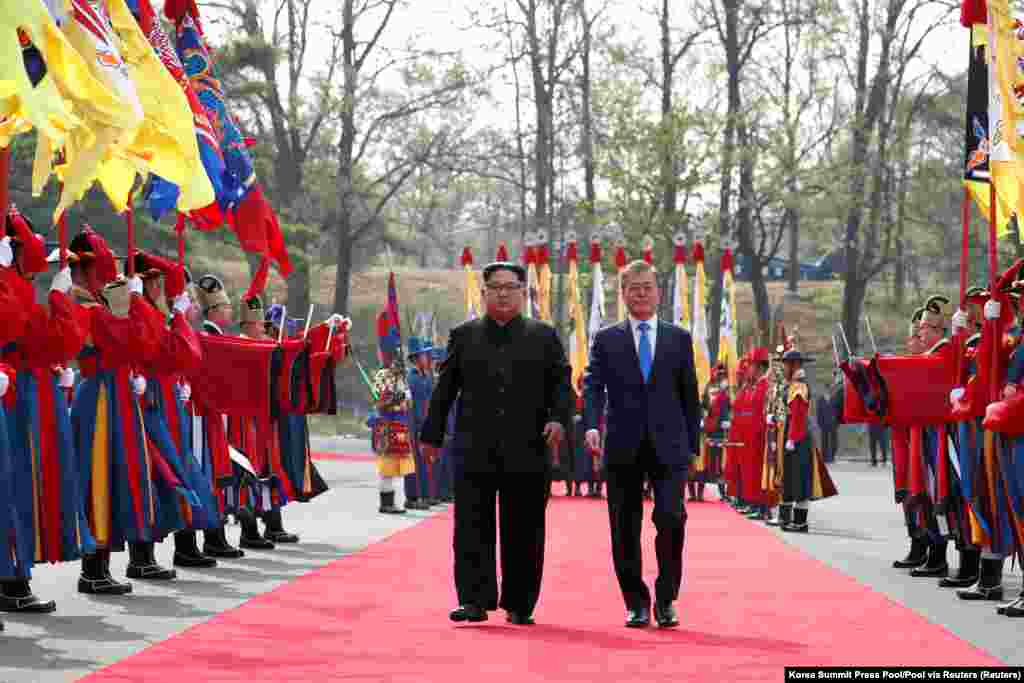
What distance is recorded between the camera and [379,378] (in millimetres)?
18172

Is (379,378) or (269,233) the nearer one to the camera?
(269,233)

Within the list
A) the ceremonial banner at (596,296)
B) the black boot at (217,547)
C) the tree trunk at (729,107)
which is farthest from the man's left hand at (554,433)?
the tree trunk at (729,107)

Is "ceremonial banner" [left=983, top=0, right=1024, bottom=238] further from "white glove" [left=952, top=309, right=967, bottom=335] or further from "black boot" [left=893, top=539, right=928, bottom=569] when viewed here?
"black boot" [left=893, top=539, right=928, bottom=569]

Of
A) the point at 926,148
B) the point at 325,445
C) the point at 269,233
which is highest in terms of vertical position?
the point at 926,148

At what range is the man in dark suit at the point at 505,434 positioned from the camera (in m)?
8.73

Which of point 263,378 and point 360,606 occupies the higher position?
point 263,378

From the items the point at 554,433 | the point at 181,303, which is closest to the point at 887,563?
the point at 554,433

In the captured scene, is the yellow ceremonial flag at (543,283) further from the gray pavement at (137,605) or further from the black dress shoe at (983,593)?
the black dress shoe at (983,593)

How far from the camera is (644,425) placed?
8805mm

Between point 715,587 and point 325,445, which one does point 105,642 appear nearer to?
point 715,587

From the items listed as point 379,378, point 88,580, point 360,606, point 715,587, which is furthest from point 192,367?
point 379,378

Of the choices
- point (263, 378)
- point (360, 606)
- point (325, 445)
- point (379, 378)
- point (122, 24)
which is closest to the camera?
point (122, 24)

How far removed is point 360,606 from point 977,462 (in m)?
3.67

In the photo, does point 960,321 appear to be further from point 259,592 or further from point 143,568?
point 143,568
